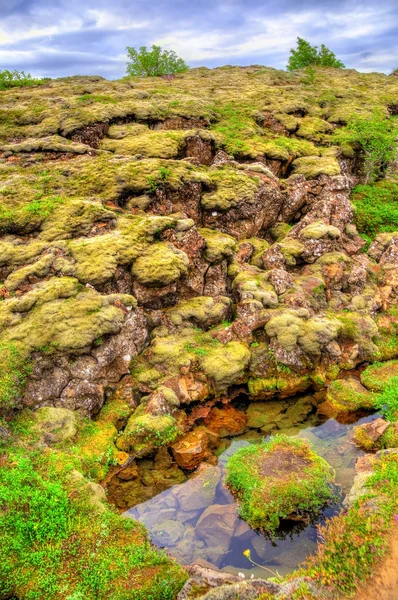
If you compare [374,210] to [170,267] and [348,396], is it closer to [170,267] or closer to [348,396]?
[348,396]

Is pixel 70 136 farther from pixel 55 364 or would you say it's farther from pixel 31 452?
pixel 31 452

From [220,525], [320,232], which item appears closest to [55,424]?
[220,525]

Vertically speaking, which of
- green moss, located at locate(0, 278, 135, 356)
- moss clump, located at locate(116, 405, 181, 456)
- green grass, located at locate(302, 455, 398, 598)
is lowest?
moss clump, located at locate(116, 405, 181, 456)

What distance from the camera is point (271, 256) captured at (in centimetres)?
2388

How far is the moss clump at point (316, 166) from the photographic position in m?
28.9

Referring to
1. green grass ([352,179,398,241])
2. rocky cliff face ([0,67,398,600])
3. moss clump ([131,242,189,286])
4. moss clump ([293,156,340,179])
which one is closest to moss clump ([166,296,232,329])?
rocky cliff face ([0,67,398,600])

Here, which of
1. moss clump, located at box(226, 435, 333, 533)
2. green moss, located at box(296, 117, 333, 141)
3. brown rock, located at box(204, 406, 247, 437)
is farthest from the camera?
green moss, located at box(296, 117, 333, 141)

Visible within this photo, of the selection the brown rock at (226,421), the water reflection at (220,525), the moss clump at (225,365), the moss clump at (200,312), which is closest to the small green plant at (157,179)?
the moss clump at (200,312)

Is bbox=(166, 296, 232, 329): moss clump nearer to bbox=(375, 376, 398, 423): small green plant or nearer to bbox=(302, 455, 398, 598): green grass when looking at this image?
bbox=(375, 376, 398, 423): small green plant

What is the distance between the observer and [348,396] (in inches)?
722

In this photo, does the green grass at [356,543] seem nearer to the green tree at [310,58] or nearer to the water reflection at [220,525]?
the water reflection at [220,525]

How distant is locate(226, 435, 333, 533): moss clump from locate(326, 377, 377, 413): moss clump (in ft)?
11.8

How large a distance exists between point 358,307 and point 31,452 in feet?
60.4

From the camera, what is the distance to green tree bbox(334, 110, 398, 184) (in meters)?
32.7
